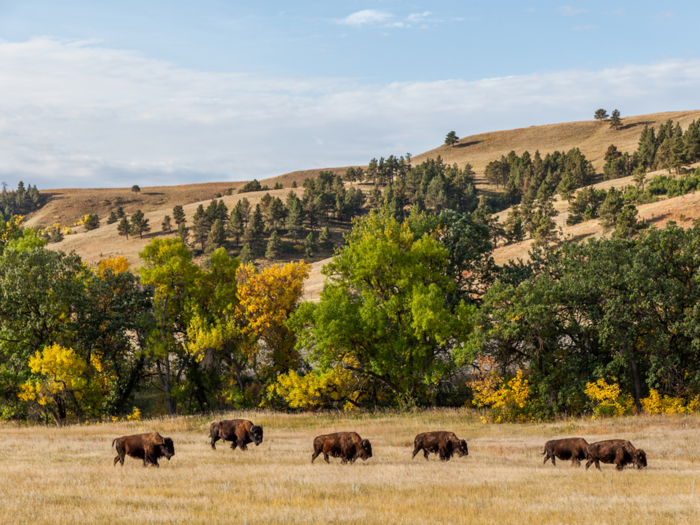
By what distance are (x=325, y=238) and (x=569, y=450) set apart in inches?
4156

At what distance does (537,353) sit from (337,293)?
13.9 metres

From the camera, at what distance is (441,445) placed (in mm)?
21812

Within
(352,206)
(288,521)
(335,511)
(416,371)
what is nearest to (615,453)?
(335,511)

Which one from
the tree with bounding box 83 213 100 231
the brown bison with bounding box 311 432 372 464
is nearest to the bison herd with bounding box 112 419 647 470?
the brown bison with bounding box 311 432 372 464

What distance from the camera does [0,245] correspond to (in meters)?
47.9

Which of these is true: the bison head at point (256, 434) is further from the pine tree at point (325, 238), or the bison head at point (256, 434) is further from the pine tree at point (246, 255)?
the pine tree at point (325, 238)

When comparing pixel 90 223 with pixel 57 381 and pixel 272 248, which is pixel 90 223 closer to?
pixel 272 248

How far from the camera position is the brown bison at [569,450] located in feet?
65.6

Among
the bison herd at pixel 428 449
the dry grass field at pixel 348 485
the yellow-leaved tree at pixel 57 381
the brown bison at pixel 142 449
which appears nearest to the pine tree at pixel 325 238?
the yellow-leaved tree at pixel 57 381

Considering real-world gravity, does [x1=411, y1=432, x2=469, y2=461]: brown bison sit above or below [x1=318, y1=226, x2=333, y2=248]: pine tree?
below

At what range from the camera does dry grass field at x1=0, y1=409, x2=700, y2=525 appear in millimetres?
11633

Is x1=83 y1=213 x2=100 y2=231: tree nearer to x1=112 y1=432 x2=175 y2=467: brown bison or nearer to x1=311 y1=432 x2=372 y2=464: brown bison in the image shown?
x1=112 y1=432 x2=175 y2=467: brown bison

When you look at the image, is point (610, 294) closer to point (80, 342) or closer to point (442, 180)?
point (80, 342)

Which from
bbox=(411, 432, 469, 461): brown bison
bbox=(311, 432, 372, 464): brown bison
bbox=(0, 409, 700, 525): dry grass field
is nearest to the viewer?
bbox=(0, 409, 700, 525): dry grass field
